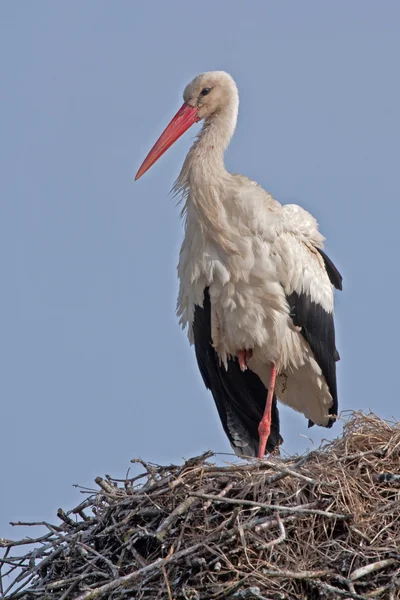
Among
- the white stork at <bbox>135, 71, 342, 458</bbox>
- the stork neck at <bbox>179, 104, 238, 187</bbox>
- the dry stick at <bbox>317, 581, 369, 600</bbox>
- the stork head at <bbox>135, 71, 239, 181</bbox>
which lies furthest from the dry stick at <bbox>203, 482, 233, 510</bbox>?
the stork head at <bbox>135, 71, 239, 181</bbox>

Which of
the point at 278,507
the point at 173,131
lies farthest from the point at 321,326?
the point at 278,507

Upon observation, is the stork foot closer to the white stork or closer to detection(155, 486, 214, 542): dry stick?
the white stork

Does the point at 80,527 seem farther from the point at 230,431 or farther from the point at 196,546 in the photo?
the point at 230,431

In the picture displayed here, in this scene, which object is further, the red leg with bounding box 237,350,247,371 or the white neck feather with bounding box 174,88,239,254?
the red leg with bounding box 237,350,247,371

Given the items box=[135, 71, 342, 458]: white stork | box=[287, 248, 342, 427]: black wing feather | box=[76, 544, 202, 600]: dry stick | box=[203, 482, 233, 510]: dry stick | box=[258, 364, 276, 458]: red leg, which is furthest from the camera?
box=[258, 364, 276, 458]: red leg

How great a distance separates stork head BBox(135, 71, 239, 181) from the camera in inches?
287

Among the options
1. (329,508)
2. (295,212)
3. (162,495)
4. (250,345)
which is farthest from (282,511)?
(295,212)

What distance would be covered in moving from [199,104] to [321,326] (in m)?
1.47

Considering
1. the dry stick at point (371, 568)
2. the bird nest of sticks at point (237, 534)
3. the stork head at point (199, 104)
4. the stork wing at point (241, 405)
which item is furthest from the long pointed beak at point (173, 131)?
the dry stick at point (371, 568)

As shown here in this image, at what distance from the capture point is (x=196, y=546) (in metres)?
5.16

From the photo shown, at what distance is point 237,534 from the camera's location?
17.0 feet

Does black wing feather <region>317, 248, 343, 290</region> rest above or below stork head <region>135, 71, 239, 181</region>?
below

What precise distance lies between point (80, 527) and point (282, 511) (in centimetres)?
98

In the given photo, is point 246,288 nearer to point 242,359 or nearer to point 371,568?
point 242,359
